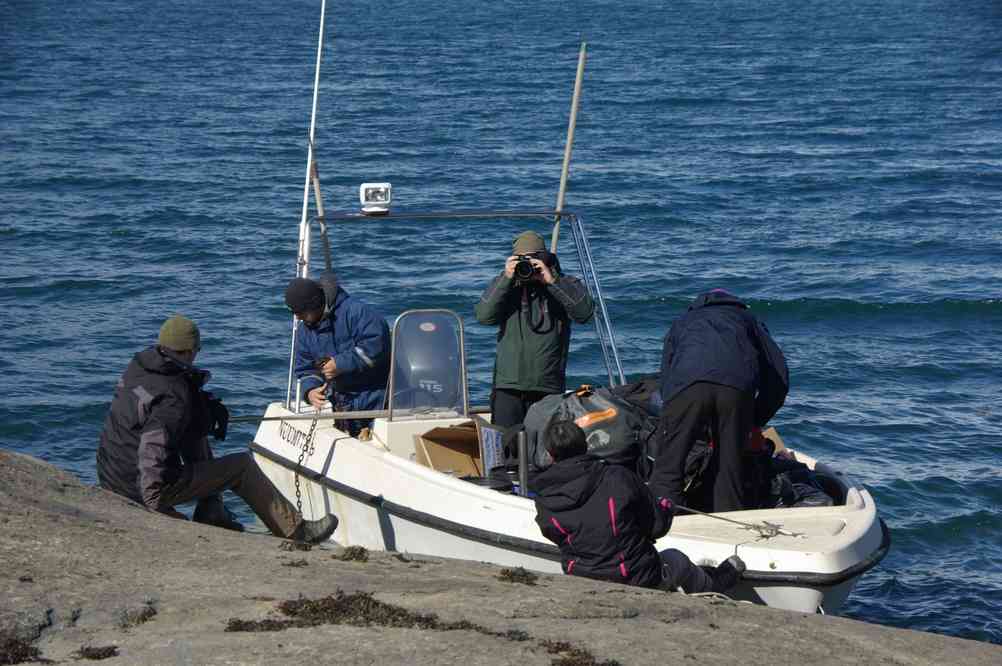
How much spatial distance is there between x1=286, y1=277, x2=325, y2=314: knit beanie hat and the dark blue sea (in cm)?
363

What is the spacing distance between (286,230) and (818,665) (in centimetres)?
1641

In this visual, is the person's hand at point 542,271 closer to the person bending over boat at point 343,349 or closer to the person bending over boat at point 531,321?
the person bending over boat at point 531,321

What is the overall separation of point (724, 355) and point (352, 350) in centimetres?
263

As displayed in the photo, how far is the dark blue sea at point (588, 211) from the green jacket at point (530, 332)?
2.46 m

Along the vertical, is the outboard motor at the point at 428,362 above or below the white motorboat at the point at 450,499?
above

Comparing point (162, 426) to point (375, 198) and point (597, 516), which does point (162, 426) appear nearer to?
point (597, 516)

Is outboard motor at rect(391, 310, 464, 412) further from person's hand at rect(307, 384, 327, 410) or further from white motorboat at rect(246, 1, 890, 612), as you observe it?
person's hand at rect(307, 384, 327, 410)

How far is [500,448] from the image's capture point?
812 cm

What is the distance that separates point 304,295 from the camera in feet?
27.9

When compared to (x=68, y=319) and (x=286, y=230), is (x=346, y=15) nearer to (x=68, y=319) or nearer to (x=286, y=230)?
(x=286, y=230)

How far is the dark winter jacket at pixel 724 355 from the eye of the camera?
7.02 meters

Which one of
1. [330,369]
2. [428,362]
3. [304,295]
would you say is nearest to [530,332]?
[428,362]

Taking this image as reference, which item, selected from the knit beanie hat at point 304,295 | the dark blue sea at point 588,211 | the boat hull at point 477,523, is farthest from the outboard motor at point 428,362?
the dark blue sea at point 588,211

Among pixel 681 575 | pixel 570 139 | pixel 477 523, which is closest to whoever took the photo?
pixel 681 575
